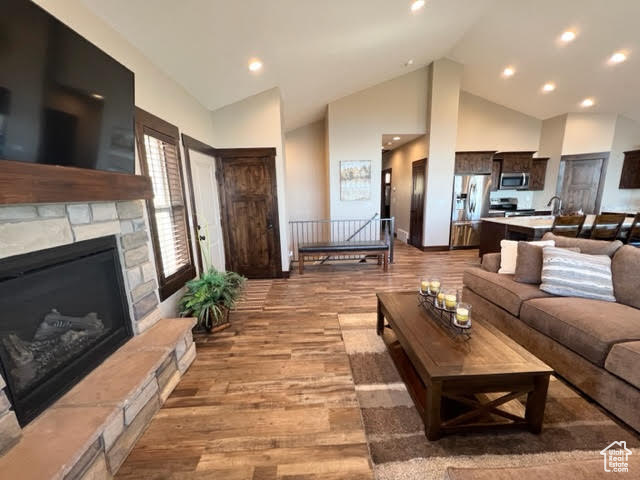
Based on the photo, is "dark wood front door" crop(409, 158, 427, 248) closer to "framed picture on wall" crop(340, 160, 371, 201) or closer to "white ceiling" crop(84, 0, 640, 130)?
"framed picture on wall" crop(340, 160, 371, 201)

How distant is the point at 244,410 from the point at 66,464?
0.91 meters

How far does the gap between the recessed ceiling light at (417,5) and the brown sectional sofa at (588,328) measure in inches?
131

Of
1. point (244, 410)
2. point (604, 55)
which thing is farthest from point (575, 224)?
point (244, 410)

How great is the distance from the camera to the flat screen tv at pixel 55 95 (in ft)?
3.52

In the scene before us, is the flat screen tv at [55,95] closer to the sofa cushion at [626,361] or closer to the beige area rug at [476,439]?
the beige area rug at [476,439]

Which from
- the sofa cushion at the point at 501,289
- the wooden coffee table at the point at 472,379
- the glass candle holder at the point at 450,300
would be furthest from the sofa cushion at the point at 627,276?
the glass candle holder at the point at 450,300

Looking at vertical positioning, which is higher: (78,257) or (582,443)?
(78,257)

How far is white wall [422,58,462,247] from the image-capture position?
5375 mm

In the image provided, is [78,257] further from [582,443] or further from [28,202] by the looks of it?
[582,443]

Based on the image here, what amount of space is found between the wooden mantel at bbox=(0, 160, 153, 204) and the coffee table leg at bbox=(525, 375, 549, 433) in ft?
9.04

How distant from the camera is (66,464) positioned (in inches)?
40.3

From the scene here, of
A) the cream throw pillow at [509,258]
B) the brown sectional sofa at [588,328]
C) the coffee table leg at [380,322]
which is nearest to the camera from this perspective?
the brown sectional sofa at [588,328]

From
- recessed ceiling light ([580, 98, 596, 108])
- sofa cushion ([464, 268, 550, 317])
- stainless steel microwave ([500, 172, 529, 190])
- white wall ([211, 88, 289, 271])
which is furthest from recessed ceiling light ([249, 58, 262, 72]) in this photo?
recessed ceiling light ([580, 98, 596, 108])

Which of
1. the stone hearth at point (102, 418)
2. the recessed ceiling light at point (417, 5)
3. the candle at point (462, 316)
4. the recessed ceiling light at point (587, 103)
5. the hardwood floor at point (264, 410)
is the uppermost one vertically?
the recessed ceiling light at point (417, 5)
